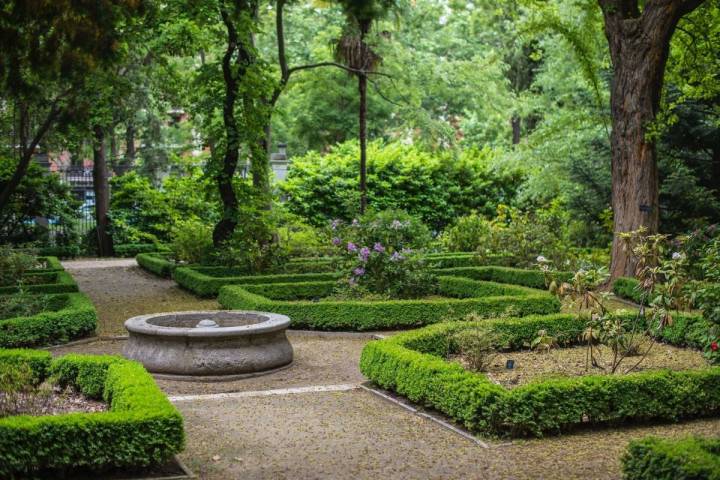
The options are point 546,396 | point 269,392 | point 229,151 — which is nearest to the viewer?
point 546,396

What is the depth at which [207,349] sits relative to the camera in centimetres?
916

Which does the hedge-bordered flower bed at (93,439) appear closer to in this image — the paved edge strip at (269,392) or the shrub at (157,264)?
the paved edge strip at (269,392)

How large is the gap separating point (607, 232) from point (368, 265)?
25.7ft

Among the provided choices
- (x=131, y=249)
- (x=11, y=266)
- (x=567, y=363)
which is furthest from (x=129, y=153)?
(x=567, y=363)

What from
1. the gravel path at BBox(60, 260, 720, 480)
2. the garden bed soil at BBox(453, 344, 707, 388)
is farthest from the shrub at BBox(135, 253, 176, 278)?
the garden bed soil at BBox(453, 344, 707, 388)

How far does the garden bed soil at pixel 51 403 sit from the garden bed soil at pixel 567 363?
12.3 feet

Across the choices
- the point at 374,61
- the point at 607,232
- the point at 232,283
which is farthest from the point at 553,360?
the point at 374,61

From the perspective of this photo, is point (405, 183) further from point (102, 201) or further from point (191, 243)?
point (191, 243)

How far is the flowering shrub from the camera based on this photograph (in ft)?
44.3

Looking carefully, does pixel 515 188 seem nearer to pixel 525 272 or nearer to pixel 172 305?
pixel 525 272

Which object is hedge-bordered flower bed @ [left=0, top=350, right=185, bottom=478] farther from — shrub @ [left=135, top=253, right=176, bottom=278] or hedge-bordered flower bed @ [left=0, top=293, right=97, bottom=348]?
shrub @ [left=135, top=253, right=176, bottom=278]

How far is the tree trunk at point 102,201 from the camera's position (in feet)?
75.9

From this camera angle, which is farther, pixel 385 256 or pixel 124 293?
pixel 124 293

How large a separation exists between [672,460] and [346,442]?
253cm
